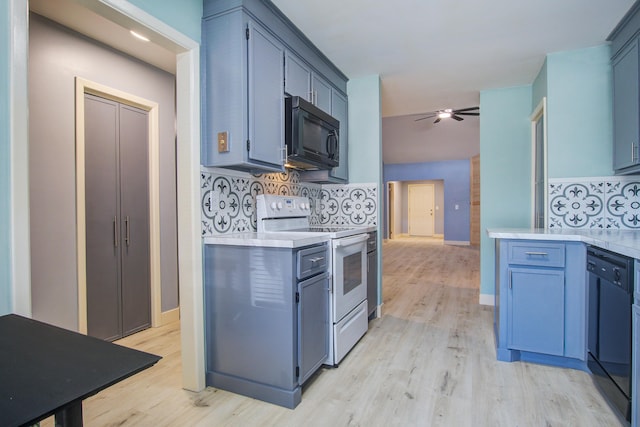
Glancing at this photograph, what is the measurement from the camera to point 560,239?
7.13ft

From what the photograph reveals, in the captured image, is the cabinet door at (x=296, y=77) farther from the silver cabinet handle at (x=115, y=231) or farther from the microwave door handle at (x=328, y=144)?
the silver cabinet handle at (x=115, y=231)

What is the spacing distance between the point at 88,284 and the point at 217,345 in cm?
137

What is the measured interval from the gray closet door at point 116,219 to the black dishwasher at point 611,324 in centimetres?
334

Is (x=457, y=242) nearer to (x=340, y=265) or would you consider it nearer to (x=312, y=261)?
(x=340, y=265)

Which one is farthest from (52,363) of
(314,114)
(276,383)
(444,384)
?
(314,114)

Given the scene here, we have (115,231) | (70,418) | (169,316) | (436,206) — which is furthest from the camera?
(436,206)

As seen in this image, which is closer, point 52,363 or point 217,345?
point 52,363

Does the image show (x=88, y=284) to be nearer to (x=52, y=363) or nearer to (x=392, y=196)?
(x=52, y=363)

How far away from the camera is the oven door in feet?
7.28

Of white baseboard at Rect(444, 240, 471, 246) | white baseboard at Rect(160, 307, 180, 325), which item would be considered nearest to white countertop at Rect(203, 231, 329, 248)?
white baseboard at Rect(160, 307, 180, 325)

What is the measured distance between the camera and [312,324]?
1.99m

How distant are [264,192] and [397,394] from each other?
164 cm

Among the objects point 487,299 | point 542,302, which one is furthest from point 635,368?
point 487,299

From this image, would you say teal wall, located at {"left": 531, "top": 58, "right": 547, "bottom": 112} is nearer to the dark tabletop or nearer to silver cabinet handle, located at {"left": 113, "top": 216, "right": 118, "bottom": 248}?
the dark tabletop
